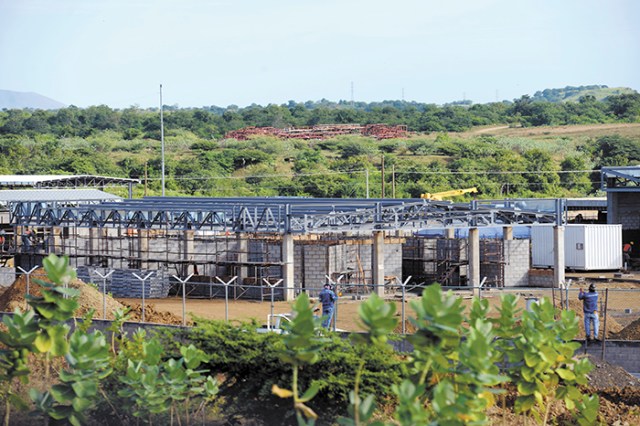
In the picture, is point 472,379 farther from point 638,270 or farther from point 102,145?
point 102,145

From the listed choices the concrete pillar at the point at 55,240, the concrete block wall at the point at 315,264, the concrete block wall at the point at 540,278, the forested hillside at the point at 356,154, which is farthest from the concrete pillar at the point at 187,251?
the forested hillside at the point at 356,154

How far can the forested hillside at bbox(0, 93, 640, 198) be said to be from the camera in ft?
304

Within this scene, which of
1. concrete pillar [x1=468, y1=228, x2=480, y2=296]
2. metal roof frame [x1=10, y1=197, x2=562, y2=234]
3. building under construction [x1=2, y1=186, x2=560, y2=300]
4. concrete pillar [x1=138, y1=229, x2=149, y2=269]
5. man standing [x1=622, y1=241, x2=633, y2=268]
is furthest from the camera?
man standing [x1=622, y1=241, x2=633, y2=268]

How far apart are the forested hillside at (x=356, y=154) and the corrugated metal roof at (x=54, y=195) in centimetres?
1676

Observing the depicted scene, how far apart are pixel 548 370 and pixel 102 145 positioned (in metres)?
109

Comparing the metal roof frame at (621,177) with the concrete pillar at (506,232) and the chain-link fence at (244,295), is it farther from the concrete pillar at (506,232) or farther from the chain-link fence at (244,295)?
the concrete pillar at (506,232)

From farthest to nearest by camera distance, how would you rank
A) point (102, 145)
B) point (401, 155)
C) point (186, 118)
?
point (186, 118) → point (102, 145) → point (401, 155)

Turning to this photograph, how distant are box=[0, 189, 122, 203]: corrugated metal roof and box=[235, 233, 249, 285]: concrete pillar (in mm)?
15779

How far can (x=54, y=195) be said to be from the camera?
2367 inches

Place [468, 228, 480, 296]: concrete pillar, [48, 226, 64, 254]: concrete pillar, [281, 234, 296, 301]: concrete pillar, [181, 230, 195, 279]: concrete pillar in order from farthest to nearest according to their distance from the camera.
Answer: [48, 226, 64, 254]: concrete pillar
[181, 230, 195, 279]: concrete pillar
[468, 228, 480, 296]: concrete pillar
[281, 234, 296, 301]: concrete pillar

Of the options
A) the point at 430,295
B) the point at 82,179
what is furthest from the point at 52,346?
the point at 82,179

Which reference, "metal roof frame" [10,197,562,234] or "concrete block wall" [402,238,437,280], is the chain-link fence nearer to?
"metal roof frame" [10,197,562,234]

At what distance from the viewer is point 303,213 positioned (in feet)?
138

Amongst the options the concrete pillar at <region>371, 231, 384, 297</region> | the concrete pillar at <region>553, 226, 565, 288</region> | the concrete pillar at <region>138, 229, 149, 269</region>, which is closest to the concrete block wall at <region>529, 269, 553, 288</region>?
the concrete pillar at <region>553, 226, 565, 288</region>
